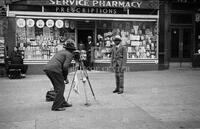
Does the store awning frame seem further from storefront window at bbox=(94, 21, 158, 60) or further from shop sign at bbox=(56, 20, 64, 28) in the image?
storefront window at bbox=(94, 21, 158, 60)

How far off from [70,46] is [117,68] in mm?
2840

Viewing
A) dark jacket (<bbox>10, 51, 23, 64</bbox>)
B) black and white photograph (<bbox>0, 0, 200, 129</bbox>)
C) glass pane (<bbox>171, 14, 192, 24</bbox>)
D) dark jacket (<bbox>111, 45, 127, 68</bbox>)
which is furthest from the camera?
glass pane (<bbox>171, 14, 192, 24</bbox>)

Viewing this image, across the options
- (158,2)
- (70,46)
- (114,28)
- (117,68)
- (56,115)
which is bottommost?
(56,115)

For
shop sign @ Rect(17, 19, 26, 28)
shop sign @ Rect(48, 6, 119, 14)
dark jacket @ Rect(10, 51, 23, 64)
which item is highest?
shop sign @ Rect(48, 6, 119, 14)

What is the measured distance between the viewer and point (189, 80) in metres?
13.3

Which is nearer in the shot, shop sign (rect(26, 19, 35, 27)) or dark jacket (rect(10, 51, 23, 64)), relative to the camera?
dark jacket (rect(10, 51, 23, 64))

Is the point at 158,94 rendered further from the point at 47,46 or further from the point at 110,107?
the point at 47,46

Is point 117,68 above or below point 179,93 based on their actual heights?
above

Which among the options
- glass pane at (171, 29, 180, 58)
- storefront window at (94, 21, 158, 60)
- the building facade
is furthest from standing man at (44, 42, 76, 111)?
glass pane at (171, 29, 180, 58)

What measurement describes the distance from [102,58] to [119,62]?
6971 mm

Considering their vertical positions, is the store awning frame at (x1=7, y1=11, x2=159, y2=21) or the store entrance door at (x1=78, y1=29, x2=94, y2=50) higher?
the store awning frame at (x1=7, y1=11, x2=159, y2=21)

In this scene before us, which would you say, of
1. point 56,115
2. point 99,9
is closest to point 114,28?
point 99,9

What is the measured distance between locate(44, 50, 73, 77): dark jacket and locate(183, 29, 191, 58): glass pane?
12235 millimetres

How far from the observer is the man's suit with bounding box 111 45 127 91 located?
10.3m
